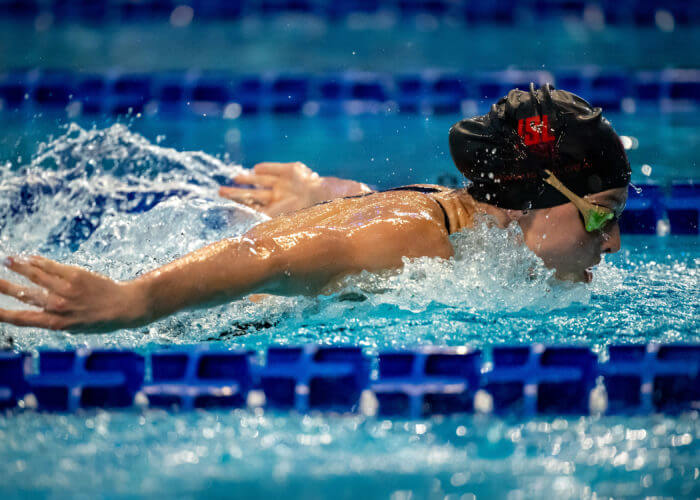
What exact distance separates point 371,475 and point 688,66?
164 inches

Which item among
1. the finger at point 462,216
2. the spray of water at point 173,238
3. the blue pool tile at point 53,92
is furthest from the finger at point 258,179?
the blue pool tile at point 53,92

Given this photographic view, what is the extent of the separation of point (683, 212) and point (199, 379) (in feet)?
6.88

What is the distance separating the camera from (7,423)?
1714 mm

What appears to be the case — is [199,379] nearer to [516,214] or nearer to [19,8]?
[516,214]

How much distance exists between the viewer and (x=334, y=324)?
6.89 ft

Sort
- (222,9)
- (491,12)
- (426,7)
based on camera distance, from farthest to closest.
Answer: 1. (222,9)
2. (426,7)
3. (491,12)

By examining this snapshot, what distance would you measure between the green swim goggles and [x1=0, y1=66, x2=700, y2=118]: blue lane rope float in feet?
7.47

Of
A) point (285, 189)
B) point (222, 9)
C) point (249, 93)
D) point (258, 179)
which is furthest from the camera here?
point (222, 9)

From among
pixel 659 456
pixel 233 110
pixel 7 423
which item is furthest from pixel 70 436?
pixel 233 110

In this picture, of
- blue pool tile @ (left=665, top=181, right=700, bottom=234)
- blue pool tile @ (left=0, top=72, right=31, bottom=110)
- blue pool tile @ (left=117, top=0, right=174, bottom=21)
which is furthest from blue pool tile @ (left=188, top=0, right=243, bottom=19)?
blue pool tile @ (left=665, top=181, right=700, bottom=234)

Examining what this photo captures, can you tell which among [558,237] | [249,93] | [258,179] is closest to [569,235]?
[558,237]

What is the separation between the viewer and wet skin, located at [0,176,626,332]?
1.48 m

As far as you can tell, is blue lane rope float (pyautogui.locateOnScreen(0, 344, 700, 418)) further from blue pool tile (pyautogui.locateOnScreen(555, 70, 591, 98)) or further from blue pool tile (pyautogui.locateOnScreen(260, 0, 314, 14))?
blue pool tile (pyautogui.locateOnScreen(260, 0, 314, 14))

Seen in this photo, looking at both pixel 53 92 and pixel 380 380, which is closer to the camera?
pixel 380 380
